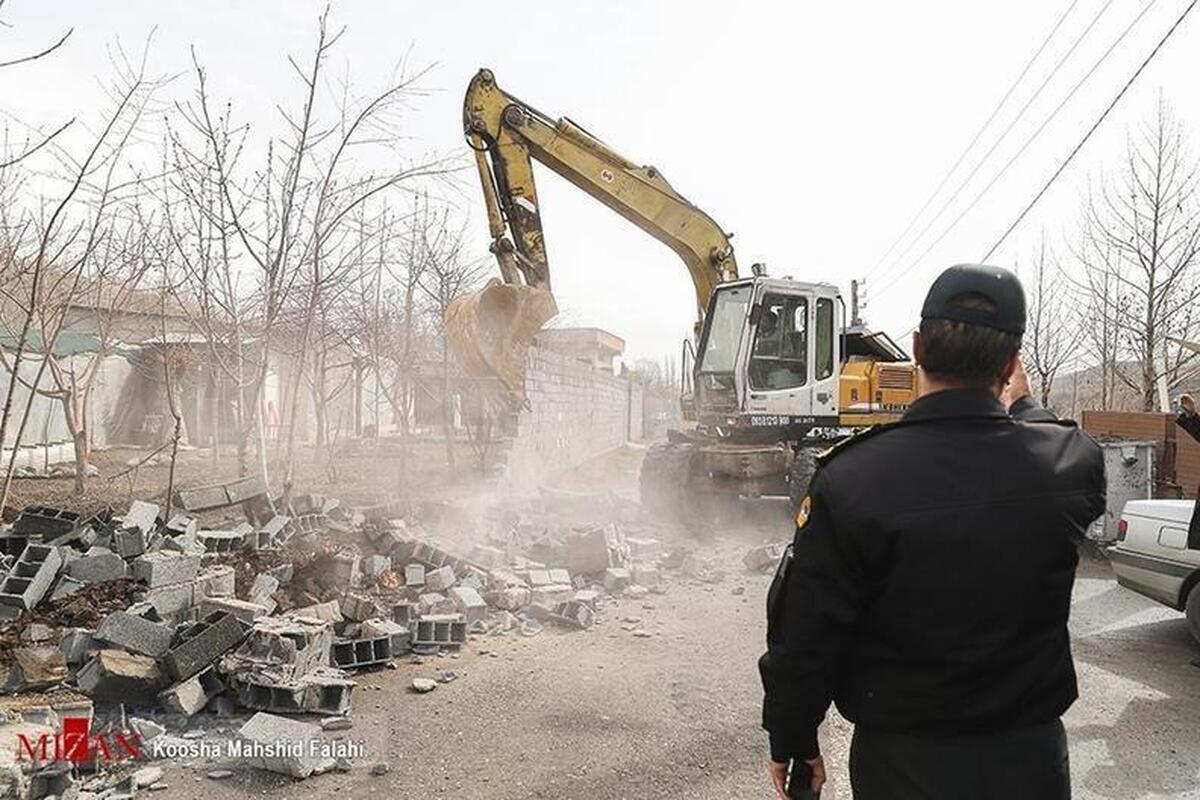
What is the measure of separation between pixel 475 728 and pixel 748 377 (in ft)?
21.5

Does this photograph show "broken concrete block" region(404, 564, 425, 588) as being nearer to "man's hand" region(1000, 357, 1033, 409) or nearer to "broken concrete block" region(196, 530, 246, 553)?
"broken concrete block" region(196, 530, 246, 553)

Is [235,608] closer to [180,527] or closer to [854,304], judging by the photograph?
[180,527]

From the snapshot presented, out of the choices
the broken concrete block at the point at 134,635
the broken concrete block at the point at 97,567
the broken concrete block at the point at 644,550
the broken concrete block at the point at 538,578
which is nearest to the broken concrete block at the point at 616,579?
the broken concrete block at the point at 538,578

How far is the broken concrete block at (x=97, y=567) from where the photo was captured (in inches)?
235

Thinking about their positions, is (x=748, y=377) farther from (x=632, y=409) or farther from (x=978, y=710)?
(x=632, y=409)

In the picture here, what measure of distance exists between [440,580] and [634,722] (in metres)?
2.89

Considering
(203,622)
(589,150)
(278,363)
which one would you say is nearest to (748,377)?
(589,150)

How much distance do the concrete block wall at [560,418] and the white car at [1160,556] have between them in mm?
7790

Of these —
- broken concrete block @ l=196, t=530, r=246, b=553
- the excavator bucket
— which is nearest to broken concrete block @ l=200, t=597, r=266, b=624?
broken concrete block @ l=196, t=530, r=246, b=553

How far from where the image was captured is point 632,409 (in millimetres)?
32656

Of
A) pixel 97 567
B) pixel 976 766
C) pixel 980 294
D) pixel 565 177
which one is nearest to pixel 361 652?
pixel 97 567

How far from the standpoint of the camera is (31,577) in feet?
18.7

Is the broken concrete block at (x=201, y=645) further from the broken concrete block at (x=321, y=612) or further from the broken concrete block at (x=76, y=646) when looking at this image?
the broken concrete block at (x=321, y=612)

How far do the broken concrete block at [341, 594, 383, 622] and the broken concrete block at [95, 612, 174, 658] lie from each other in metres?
1.42
